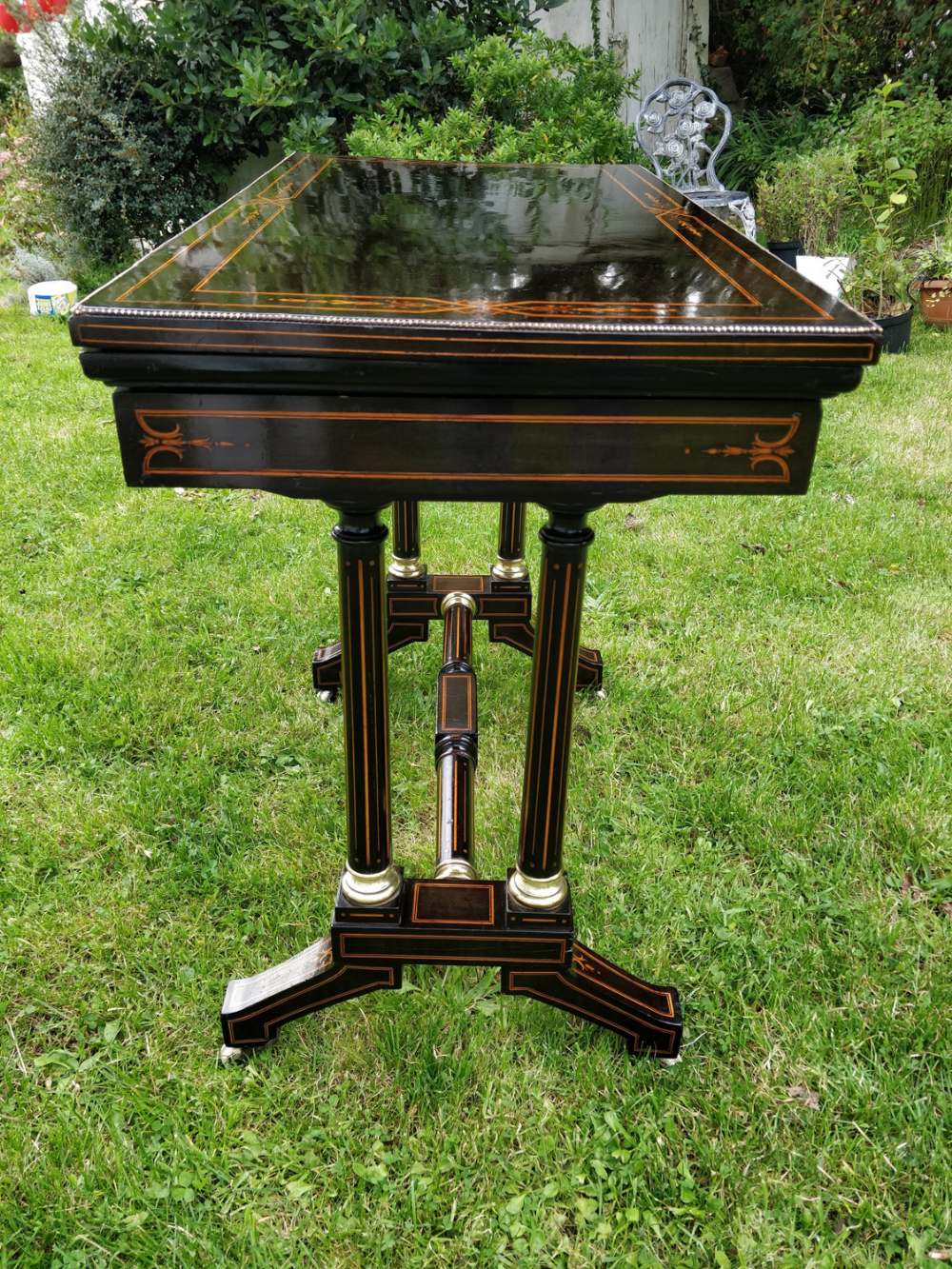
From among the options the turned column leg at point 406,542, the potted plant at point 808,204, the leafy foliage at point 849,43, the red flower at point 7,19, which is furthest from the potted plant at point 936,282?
the red flower at point 7,19

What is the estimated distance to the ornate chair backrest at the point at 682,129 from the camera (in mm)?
5664

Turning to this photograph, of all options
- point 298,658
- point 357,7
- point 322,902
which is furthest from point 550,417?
point 357,7

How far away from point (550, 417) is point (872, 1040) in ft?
3.94

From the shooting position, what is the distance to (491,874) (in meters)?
1.89

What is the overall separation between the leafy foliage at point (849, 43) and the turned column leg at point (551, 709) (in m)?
6.40

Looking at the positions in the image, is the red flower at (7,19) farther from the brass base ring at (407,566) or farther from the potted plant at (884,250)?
the brass base ring at (407,566)

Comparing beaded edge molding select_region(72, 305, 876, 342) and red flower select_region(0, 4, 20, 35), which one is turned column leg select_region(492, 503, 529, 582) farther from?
red flower select_region(0, 4, 20, 35)

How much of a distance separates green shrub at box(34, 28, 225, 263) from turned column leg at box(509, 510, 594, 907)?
4.79 meters

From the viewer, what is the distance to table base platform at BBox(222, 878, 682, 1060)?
1.47 metres

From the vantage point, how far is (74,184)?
5102 millimetres

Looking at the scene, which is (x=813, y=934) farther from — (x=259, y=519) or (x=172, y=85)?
(x=172, y=85)

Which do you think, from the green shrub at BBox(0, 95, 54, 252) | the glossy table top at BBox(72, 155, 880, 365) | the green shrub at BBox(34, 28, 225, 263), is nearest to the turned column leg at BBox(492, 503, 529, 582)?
the glossy table top at BBox(72, 155, 880, 365)

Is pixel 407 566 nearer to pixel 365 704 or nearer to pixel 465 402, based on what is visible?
pixel 365 704

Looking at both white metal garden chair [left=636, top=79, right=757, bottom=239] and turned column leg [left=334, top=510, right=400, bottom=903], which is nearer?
turned column leg [left=334, top=510, right=400, bottom=903]
